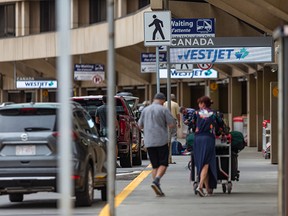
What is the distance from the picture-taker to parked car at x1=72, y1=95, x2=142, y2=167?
77.4 feet

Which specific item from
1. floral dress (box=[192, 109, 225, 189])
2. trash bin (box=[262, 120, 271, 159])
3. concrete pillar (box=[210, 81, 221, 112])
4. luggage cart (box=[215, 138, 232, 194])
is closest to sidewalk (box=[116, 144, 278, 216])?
luggage cart (box=[215, 138, 232, 194])

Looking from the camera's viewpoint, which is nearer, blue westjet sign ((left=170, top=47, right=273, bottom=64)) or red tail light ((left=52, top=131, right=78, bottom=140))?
red tail light ((left=52, top=131, right=78, bottom=140))

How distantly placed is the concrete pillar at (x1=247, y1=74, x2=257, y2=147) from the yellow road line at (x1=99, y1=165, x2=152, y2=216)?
13.2 meters

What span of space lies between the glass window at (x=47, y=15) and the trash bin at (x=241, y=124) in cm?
1970

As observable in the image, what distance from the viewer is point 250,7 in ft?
81.3

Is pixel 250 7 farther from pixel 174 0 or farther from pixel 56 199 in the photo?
pixel 56 199

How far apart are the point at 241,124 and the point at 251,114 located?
6.73ft

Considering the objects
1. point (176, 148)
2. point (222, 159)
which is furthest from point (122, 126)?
point (222, 159)

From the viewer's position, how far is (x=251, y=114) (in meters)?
34.7

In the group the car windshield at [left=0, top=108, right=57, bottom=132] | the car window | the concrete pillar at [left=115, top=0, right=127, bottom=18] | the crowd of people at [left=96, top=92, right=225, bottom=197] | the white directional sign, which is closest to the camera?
the car windshield at [left=0, top=108, right=57, bottom=132]

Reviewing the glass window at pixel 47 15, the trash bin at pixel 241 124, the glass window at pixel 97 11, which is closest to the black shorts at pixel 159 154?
the trash bin at pixel 241 124

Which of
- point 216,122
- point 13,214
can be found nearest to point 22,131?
point 13,214

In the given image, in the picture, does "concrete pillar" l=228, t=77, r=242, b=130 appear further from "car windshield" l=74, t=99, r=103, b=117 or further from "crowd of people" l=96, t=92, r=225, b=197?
"crowd of people" l=96, t=92, r=225, b=197

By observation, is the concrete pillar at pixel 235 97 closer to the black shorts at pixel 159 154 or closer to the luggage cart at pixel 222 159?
the luggage cart at pixel 222 159
